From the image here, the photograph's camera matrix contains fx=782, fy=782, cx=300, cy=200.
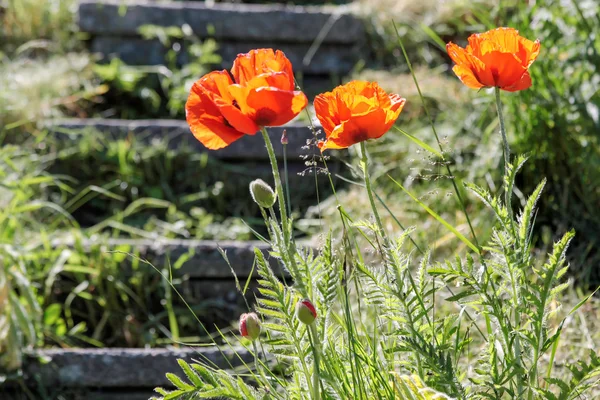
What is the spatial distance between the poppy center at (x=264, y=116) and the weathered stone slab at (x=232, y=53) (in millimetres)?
2582

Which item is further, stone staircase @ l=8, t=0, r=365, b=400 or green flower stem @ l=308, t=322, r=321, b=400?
stone staircase @ l=8, t=0, r=365, b=400

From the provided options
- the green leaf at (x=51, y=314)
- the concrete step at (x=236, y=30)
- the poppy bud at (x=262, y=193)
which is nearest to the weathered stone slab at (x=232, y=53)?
the concrete step at (x=236, y=30)

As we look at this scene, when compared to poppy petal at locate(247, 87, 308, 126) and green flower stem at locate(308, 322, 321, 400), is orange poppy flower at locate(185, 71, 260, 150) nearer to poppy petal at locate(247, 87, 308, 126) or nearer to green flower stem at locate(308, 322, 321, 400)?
poppy petal at locate(247, 87, 308, 126)

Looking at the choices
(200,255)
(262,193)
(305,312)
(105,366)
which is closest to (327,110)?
(262,193)

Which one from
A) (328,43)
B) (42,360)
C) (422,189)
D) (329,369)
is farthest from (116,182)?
(329,369)

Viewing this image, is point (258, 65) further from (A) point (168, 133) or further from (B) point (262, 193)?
(A) point (168, 133)

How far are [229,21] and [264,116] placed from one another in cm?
271

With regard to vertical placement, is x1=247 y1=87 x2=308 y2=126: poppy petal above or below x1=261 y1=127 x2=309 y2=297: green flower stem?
above

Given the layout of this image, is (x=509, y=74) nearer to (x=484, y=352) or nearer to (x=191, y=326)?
(x=484, y=352)

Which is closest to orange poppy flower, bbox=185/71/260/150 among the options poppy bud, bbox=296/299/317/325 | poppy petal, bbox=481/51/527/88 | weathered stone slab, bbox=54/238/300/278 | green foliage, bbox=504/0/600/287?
poppy bud, bbox=296/299/317/325

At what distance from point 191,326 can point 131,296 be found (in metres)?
0.20

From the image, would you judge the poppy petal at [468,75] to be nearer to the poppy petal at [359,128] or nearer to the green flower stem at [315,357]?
the poppy petal at [359,128]

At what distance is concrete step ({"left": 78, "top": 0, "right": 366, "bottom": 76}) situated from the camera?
3.50 metres

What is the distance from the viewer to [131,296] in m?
2.34
